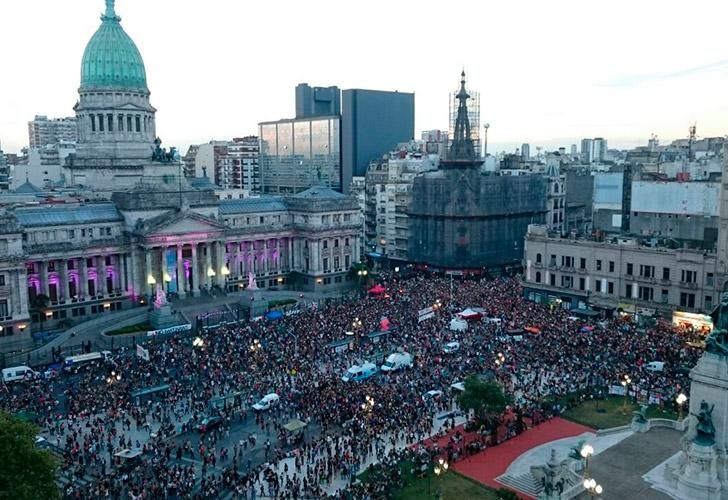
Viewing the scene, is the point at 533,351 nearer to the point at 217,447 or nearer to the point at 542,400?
the point at 542,400

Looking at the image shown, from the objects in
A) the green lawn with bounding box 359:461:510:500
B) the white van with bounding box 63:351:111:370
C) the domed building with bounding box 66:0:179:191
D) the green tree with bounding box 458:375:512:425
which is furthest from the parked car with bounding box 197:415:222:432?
the domed building with bounding box 66:0:179:191

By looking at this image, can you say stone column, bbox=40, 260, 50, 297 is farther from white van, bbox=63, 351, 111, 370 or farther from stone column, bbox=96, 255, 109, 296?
white van, bbox=63, 351, 111, 370

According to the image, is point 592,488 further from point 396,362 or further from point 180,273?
point 180,273

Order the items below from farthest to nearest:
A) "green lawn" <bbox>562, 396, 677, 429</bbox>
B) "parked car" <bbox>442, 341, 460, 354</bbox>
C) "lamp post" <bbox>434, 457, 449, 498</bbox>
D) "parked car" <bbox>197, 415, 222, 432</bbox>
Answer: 1. "parked car" <bbox>442, 341, 460, 354</bbox>
2. "green lawn" <bbox>562, 396, 677, 429</bbox>
3. "parked car" <bbox>197, 415, 222, 432</bbox>
4. "lamp post" <bbox>434, 457, 449, 498</bbox>

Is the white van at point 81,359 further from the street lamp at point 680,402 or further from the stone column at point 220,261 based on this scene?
the street lamp at point 680,402

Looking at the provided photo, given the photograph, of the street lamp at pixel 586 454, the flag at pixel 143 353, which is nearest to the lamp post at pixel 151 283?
the flag at pixel 143 353

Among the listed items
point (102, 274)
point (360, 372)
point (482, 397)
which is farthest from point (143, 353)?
point (482, 397)
